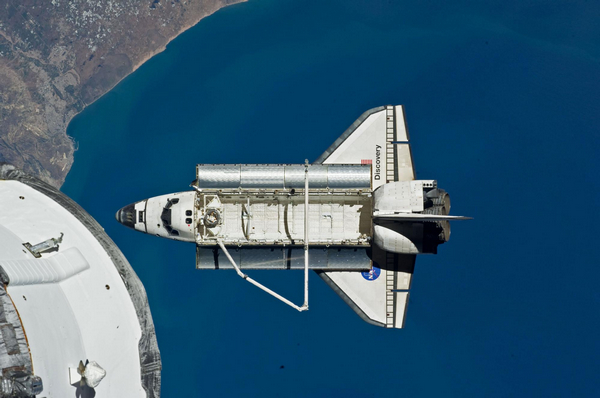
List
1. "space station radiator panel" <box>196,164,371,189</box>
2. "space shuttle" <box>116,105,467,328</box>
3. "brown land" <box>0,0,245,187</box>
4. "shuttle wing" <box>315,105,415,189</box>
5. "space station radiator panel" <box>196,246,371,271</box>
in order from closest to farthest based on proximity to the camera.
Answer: "space shuttle" <box>116,105,467,328</box> < "space station radiator panel" <box>196,164,371,189</box> < "space station radiator panel" <box>196,246,371,271</box> < "shuttle wing" <box>315,105,415,189</box> < "brown land" <box>0,0,245,187</box>

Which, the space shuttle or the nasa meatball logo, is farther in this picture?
the nasa meatball logo

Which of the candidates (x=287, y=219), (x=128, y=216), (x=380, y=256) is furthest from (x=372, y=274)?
(x=128, y=216)

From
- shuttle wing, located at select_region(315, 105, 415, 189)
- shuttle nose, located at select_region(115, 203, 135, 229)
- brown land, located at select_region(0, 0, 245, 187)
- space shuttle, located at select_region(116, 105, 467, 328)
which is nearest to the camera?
space shuttle, located at select_region(116, 105, 467, 328)

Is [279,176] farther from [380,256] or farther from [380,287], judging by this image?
[380,287]

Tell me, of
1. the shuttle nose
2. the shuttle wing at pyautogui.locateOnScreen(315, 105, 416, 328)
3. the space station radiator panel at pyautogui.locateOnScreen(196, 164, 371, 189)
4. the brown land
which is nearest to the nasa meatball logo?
the shuttle wing at pyautogui.locateOnScreen(315, 105, 416, 328)

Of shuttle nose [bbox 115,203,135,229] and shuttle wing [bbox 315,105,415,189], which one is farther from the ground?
shuttle wing [bbox 315,105,415,189]

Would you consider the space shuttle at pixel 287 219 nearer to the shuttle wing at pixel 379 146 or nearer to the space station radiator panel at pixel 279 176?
the space station radiator panel at pixel 279 176

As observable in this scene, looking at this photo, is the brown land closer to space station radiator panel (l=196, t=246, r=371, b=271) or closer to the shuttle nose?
the shuttle nose

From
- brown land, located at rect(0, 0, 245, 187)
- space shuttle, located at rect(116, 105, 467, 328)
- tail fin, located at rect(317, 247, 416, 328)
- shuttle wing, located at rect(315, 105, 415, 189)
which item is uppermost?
brown land, located at rect(0, 0, 245, 187)
